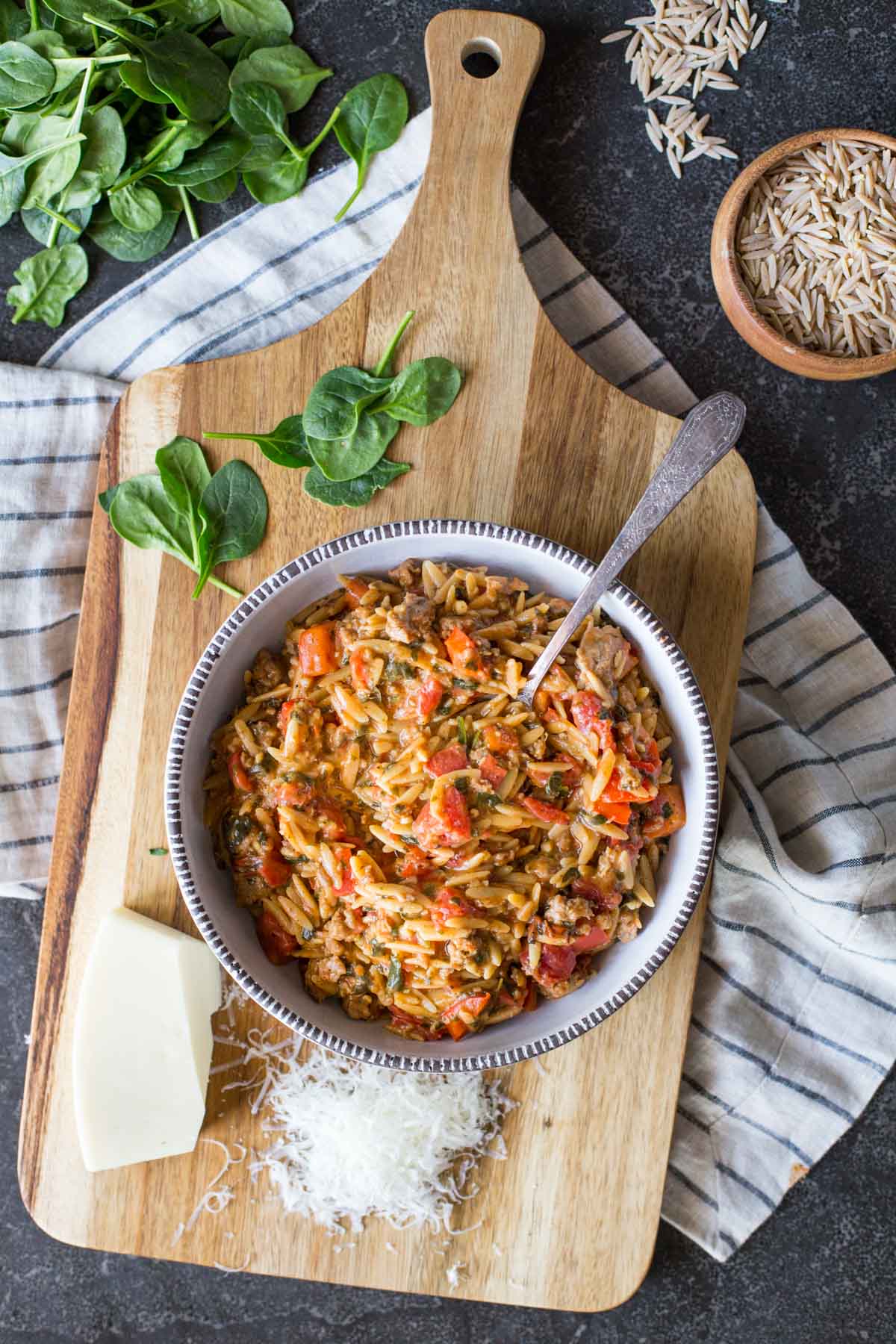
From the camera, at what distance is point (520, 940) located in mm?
3820

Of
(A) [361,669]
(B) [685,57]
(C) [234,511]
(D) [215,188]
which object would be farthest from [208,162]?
(A) [361,669]

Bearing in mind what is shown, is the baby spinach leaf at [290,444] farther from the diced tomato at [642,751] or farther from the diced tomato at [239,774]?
the diced tomato at [642,751]

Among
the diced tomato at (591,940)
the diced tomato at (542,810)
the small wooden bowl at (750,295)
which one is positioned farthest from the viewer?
the small wooden bowl at (750,295)

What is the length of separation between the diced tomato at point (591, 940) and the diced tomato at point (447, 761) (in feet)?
2.46

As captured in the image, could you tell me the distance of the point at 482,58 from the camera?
15.4 feet

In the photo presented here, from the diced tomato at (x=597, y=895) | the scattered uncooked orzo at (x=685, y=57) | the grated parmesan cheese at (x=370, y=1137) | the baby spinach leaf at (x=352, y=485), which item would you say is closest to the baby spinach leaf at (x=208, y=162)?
the baby spinach leaf at (x=352, y=485)

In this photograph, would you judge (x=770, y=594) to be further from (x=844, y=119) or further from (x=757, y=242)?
(x=844, y=119)

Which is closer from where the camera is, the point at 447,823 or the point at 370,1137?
A: the point at 447,823

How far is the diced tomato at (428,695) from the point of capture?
374 cm

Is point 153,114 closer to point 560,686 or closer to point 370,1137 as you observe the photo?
point 560,686

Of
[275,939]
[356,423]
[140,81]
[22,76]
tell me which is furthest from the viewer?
[22,76]

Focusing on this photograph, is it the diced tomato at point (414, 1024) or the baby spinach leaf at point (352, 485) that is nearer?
the diced tomato at point (414, 1024)

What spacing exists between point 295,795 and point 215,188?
287cm

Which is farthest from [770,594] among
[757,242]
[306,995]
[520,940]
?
[306,995]
